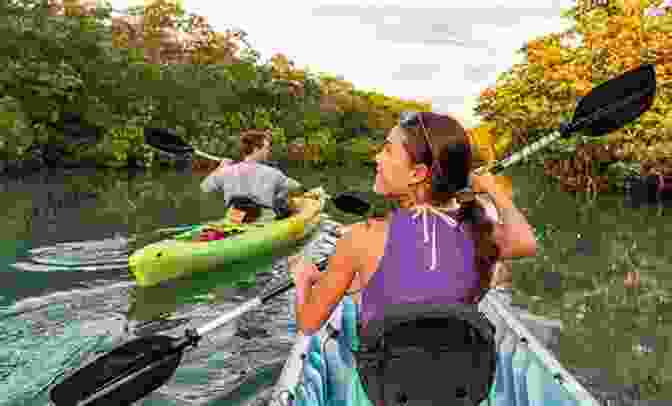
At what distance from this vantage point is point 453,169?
1.67m

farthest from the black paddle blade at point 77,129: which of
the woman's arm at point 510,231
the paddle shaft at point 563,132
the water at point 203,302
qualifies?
the woman's arm at point 510,231

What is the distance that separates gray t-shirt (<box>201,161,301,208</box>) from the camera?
19.2 ft

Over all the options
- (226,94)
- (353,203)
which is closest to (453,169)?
(353,203)

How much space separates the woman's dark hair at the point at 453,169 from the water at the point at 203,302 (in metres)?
2.02

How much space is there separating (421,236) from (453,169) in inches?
8.3

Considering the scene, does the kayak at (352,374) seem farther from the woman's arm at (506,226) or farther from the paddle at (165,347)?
the woman's arm at (506,226)

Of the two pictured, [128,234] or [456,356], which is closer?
[456,356]

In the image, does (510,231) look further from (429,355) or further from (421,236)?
(429,355)

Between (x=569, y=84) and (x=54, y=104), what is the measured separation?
1248 cm

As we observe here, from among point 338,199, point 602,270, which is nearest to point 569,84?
point 602,270

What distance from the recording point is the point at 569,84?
40.9 feet

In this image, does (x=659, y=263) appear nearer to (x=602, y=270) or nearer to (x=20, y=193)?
(x=602, y=270)

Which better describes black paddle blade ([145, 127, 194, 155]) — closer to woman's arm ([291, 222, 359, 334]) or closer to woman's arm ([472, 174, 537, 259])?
woman's arm ([291, 222, 359, 334])

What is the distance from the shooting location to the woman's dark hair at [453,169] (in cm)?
165
